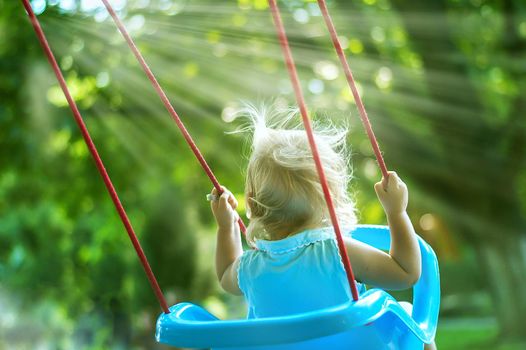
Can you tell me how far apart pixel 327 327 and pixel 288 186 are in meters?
0.25

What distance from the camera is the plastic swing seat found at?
896 mm

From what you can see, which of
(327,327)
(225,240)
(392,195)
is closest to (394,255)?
(392,195)

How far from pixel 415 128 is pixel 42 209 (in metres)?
2.47

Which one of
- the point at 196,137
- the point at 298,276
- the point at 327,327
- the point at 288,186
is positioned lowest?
the point at 327,327

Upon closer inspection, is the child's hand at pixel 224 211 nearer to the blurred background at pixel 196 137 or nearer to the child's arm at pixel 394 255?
the child's arm at pixel 394 255

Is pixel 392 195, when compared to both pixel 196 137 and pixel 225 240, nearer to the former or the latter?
pixel 225 240

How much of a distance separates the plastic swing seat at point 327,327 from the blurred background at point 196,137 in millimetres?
2901

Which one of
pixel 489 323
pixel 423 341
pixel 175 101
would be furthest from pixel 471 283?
pixel 423 341

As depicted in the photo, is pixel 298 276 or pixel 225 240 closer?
pixel 298 276

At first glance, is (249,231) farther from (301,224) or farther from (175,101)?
(175,101)

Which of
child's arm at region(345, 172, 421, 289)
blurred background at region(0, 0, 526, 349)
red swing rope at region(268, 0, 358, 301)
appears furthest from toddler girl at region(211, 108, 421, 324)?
blurred background at region(0, 0, 526, 349)

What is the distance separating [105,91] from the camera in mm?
4141

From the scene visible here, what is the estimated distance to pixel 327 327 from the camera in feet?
2.93

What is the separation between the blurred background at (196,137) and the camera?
13.6 ft
